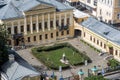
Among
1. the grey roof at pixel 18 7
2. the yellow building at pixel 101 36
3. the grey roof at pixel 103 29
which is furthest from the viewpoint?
the grey roof at pixel 18 7

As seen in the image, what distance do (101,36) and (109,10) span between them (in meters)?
16.1

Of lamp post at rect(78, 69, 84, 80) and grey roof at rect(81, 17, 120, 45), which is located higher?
grey roof at rect(81, 17, 120, 45)

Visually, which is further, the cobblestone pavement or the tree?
the cobblestone pavement

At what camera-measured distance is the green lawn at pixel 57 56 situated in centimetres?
7537

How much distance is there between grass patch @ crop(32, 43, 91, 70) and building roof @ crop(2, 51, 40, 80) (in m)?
10.2

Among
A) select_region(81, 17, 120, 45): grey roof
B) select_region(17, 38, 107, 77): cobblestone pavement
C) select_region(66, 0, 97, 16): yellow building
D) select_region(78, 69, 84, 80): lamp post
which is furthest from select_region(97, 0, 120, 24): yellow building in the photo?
select_region(78, 69, 84, 80): lamp post

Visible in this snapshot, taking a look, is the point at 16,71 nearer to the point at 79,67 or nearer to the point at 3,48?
the point at 3,48

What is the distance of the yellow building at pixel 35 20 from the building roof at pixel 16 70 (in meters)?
17.0

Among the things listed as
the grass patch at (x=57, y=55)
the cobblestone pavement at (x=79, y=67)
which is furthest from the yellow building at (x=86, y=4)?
the grass patch at (x=57, y=55)

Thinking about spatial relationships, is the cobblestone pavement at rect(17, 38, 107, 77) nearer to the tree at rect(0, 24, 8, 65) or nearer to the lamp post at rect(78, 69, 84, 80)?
the lamp post at rect(78, 69, 84, 80)

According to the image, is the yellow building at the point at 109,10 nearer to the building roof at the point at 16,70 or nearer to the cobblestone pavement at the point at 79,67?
the cobblestone pavement at the point at 79,67

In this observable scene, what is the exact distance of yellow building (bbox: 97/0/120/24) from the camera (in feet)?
309

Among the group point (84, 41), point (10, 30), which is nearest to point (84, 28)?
point (84, 41)

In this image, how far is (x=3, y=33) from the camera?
66938mm
